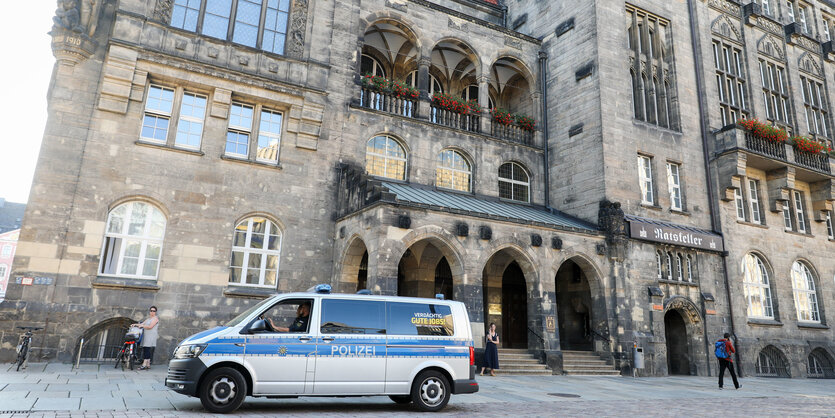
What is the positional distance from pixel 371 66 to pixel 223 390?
61.5 ft

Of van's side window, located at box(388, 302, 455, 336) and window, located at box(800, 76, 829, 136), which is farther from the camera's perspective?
window, located at box(800, 76, 829, 136)

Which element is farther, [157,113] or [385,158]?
[385,158]

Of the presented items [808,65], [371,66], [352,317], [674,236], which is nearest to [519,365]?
[674,236]

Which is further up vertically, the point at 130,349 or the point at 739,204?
the point at 739,204

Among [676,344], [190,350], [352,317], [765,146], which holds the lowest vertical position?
[190,350]

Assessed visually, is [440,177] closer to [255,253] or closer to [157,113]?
[255,253]

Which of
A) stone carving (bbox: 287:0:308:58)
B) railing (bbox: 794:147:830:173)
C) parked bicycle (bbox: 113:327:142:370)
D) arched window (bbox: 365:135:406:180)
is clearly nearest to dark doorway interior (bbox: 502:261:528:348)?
arched window (bbox: 365:135:406:180)

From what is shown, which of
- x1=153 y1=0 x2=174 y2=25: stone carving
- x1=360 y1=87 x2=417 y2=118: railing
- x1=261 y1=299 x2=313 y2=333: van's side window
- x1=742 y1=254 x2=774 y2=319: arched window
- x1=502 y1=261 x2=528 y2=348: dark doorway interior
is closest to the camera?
x1=261 y1=299 x2=313 y2=333: van's side window

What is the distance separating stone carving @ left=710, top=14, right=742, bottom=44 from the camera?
2639 centimetres

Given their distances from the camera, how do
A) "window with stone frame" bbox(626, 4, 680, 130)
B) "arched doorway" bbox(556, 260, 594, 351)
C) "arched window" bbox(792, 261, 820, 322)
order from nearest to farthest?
"arched doorway" bbox(556, 260, 594, 351) → "window with stone frame" bbox(626, 4, 680, 130) → "arched window" bbox(792, 261, 820, 322)

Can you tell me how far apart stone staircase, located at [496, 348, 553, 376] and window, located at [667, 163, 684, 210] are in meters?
10.6

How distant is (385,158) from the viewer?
66.8 feet

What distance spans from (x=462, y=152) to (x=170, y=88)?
37.6 ft

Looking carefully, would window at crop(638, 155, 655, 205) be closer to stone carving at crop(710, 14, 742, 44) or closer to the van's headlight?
stone carving at crop(710, 14, 742, 44)
